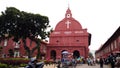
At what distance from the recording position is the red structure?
48456 millimetres

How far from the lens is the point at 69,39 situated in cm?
5188

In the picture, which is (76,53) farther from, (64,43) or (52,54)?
(52,54)

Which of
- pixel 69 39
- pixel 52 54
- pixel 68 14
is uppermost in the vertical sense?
pixel 68 14

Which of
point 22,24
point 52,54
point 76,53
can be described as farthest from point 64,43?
point 22,24

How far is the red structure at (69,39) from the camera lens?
48456mm

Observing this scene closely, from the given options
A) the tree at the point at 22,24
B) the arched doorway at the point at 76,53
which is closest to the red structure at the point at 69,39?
the arched doorway at the point at 76,53

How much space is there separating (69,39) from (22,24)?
1652cm

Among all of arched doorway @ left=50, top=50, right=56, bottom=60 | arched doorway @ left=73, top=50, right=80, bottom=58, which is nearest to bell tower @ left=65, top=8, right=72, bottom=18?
arched doorway @ left=73, top=50, right=80, bottom=58

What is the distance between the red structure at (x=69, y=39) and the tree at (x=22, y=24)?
8919 mm

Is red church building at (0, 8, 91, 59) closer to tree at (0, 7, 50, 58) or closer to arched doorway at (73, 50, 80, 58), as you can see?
arched doorway at (73, 50, 80, 58)

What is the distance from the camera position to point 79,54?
4888cm

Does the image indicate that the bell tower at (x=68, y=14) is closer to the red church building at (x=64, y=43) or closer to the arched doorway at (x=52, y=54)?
the red church building at (x=64, y=43)

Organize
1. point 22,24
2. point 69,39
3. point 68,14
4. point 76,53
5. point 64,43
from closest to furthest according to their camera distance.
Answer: point 22,24 < point 64,43 < point 76,53 < point 69,39 < point 68,14

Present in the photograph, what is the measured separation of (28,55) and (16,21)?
315 inches
